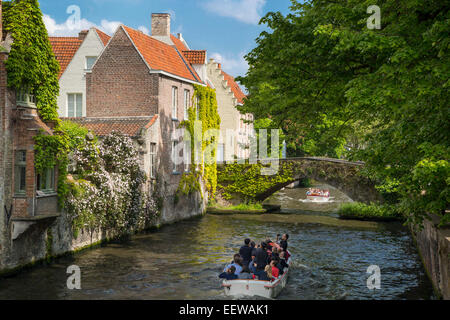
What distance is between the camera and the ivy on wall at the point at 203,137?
31906 mm

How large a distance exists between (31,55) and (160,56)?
49.0ft

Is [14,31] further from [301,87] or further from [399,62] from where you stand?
[399,62]

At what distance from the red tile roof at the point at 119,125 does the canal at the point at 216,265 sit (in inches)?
224

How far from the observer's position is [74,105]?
105 ft

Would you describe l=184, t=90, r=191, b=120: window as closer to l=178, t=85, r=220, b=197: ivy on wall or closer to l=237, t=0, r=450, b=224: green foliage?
l=178, t=85, r=220, b=197: ivy on wall

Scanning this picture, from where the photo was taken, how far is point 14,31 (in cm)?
1616

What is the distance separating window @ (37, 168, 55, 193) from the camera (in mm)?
17219

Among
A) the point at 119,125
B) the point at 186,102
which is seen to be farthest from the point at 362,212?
the point at 119,125

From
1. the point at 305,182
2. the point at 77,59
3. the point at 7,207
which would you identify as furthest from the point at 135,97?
the point at 305,182

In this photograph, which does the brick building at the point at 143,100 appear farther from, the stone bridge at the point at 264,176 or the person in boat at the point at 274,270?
the person in boat at the point at 274,270

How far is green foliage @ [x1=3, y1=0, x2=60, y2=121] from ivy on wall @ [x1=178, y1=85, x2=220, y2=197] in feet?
45.7

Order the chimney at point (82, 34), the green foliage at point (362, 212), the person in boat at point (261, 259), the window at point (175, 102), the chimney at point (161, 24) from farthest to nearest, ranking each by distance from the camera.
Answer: the chimney at point (161, 24), the chimney at point (82, 34), the green foliage at point (362, 212), the window at point (175, 102), the person in boat at point (261, 259)

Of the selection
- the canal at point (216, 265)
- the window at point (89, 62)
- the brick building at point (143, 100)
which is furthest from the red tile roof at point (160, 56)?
the canal at point (216, 265)
